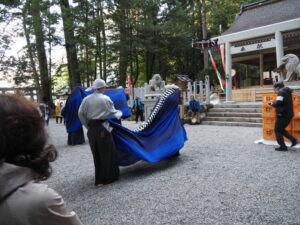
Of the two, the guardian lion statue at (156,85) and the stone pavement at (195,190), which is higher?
the guardian lion statue at (156,85)

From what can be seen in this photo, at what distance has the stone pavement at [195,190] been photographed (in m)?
2.96

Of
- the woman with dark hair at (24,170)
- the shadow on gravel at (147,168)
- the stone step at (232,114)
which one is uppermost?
the woman with dark hair at (24,170)

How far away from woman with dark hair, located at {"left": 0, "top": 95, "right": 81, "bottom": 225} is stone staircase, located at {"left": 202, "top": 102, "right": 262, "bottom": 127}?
10695mm

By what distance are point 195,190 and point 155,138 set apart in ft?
5.36

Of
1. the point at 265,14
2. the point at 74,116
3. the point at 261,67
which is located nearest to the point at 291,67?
the point at 265,14

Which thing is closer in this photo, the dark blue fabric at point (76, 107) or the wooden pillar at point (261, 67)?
the dark blue fabric at point (76, 107)

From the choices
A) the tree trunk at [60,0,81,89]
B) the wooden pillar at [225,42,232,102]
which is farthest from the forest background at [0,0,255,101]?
the wooden pillar at [225,42,232,102]

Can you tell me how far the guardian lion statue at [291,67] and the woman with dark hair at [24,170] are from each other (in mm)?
10869

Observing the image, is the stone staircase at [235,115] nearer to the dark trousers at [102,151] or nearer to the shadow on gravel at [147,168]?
the shadow on gravel at [147,168]

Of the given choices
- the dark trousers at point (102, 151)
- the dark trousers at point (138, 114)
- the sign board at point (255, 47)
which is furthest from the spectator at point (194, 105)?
the dark trousers at point (102, 151)

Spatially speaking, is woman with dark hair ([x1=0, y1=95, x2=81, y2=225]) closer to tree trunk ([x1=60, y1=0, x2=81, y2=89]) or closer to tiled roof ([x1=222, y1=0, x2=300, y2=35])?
tiled roof ([x1=222, y1=0, x2=300, y2=35])

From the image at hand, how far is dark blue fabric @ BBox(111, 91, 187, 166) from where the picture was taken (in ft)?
15.3

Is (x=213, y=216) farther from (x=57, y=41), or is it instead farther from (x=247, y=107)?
(x=57, y=41)

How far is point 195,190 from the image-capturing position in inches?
147
